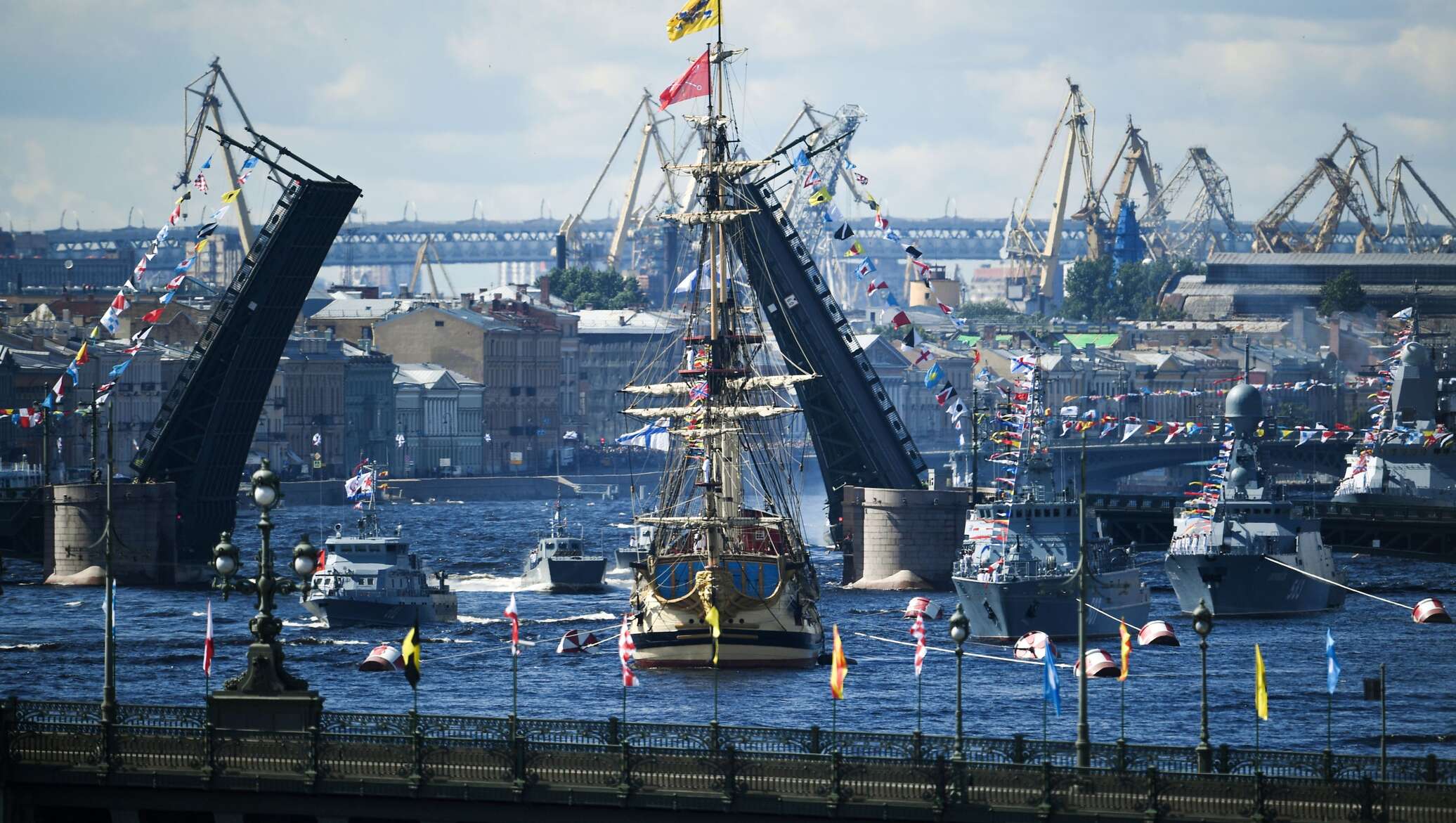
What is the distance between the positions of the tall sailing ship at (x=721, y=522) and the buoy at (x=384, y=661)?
189 inches

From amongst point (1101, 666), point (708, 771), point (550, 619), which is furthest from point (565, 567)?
point (708, 771)

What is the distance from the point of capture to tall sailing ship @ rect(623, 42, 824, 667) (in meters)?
65.9

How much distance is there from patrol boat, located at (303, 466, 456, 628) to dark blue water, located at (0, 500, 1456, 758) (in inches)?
25.6

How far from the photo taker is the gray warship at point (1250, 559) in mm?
83812

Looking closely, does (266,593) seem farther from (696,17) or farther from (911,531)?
(911,531)

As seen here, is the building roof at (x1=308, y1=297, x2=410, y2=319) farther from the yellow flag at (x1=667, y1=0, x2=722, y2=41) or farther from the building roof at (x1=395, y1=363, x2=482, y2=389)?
the yellow flag at (x1=667, y1=0, x2=722, y2=41)

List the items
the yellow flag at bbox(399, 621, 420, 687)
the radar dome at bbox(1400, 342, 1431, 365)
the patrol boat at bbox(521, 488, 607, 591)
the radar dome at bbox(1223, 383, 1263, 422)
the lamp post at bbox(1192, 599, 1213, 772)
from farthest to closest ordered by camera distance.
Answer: the radar dome at bbox(1400, 342, 1431, 365)
the patrol boat at bbox(521, 488, 607, 591)
the radar dome at bbox(1223, 383, 1263, 422)
the yellow flag at bbox(399, 621, 420, 687)
the lamp post at bbox(1192, 599, 1213, 772)

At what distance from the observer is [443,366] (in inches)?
7165

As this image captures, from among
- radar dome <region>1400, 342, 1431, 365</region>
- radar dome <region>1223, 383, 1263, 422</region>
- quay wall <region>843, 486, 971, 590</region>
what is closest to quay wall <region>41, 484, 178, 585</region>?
quay wall <region>843, 486, 971, 590</region>

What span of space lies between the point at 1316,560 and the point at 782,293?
53.8 feet

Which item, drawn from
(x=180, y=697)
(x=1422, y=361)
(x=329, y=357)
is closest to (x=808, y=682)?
(x=180, y=697)

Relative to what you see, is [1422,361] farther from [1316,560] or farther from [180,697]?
[180,697]

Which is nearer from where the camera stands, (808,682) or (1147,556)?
(808,682)

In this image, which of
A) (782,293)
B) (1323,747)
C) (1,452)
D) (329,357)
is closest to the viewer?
(1323,747)
